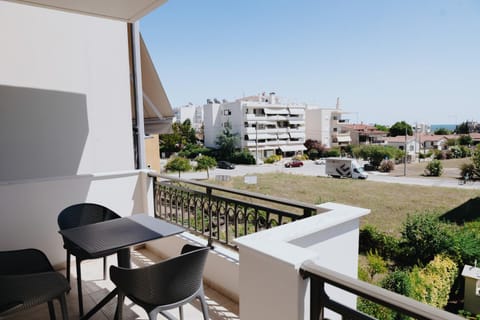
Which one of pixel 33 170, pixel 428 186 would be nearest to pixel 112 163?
pixel 33 170

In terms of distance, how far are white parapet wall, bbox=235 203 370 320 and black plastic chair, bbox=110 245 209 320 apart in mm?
336

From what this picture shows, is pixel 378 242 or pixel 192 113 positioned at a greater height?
pixel 192 113

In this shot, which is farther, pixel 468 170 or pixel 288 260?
pixel 468 170

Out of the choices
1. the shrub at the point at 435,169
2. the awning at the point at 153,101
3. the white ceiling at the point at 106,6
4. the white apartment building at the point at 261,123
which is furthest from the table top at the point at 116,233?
the white apartment building at the point at 261,123

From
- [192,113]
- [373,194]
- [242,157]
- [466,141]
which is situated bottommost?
[373,194]

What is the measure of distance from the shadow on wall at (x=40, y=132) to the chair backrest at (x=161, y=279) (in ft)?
9.62

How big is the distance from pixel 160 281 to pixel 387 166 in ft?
141

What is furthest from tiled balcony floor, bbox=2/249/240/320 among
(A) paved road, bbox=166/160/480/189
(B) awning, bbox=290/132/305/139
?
(B) awning, bbox=290/132/305/139

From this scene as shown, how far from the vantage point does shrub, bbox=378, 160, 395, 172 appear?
4012cm

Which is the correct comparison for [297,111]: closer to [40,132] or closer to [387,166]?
[387,166]

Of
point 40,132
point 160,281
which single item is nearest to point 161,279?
point 160,281

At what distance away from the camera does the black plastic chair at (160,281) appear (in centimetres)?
165

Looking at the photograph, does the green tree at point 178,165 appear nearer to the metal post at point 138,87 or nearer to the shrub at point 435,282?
the shrub at point 435,282

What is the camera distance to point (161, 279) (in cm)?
166
